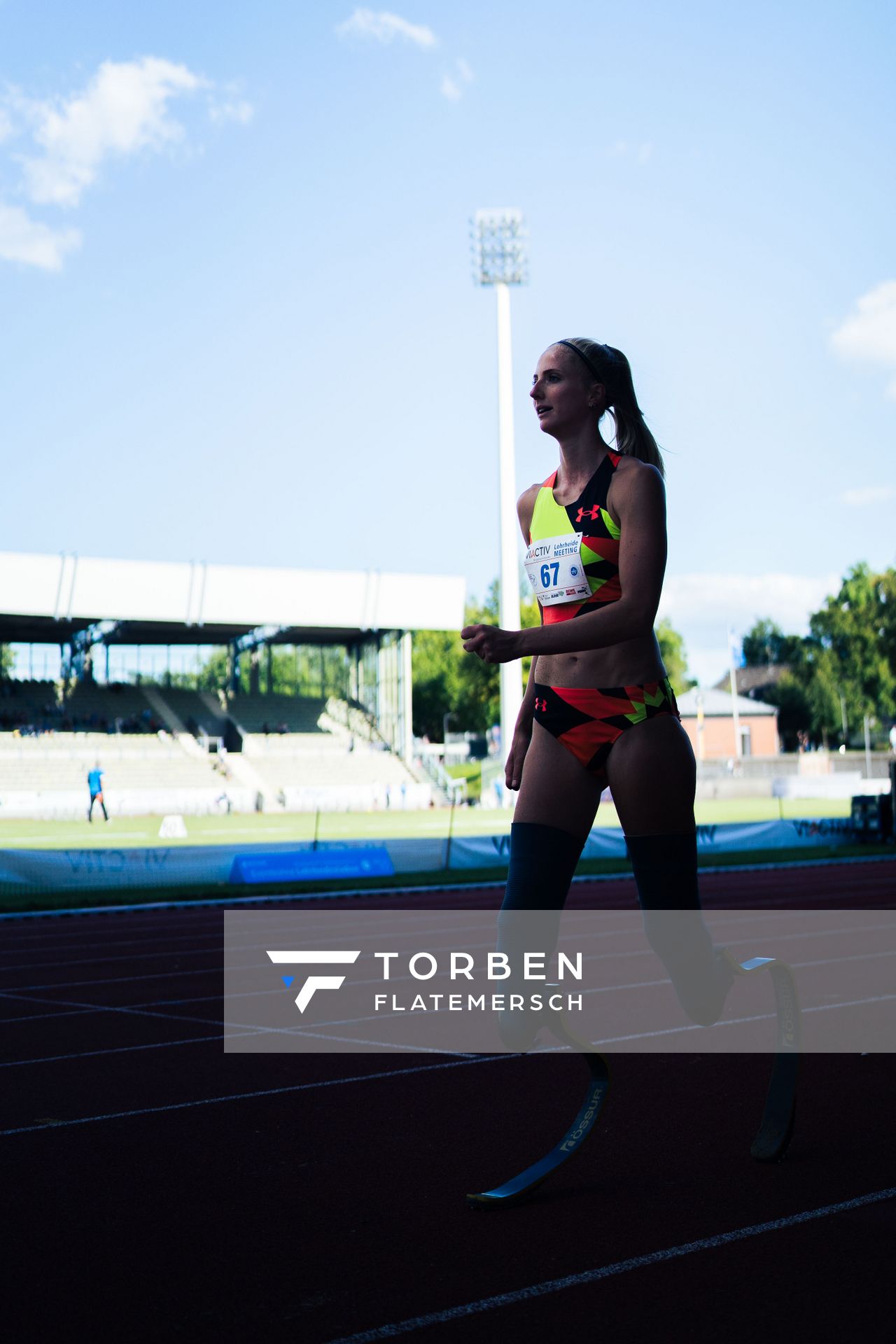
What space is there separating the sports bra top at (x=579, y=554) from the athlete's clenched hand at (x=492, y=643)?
379 millimetres

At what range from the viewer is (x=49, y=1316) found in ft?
10.8

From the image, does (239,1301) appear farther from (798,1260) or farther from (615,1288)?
(798,1260)

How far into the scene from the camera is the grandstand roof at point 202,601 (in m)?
53.8

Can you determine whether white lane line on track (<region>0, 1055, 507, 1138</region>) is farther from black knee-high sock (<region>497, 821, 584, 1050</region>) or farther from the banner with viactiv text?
black knee-high sock (<region>497, 821, 584, 1050</region>)

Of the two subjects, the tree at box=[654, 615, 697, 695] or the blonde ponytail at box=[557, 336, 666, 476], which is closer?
the blonde ponytail at box=[557, 336, 666, 476]

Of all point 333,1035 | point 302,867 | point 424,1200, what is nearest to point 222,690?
point 302,867

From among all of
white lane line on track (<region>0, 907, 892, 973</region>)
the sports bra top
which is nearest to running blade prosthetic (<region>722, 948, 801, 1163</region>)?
the sports bra top

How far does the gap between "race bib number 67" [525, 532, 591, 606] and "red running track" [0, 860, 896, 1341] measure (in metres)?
1.77

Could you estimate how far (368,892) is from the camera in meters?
18.6

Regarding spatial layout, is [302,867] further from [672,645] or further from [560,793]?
[672,645]

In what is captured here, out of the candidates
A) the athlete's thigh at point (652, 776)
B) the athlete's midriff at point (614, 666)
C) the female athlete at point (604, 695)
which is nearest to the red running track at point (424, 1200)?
the female athlete at point (604, 695)

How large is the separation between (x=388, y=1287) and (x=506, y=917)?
3.29ft

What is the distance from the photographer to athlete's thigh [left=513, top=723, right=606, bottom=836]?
392cm

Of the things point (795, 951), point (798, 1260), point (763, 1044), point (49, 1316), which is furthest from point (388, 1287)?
point (795, 951)
